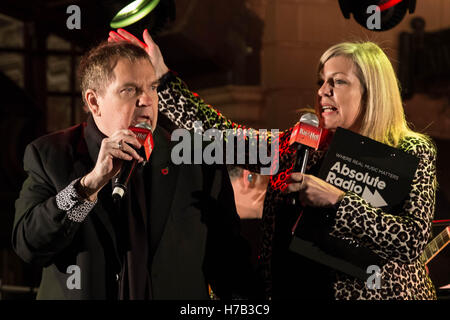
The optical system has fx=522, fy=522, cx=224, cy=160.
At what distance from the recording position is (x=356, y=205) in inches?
74.7

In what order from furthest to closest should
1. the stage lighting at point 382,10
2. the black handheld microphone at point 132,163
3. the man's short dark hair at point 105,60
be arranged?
the stage lighting at point 382,10 → the man's short dark hair at point 105,60 → the black handheld microphone at point 132,163

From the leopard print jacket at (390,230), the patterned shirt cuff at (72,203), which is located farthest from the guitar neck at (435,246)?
the patterned shirt cuff at (72,203)

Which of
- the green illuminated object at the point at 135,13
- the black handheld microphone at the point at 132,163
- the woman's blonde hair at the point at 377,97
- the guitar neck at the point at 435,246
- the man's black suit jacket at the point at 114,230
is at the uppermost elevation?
the green illuminated object at the point at 135,13

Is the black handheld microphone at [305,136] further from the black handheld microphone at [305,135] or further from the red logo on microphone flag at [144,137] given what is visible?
the red logo on microphone flag at [144,137]

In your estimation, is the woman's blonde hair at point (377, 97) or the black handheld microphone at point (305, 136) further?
the woman's blonde hair at point (377, 97)

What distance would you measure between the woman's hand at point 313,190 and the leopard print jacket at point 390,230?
0.05m

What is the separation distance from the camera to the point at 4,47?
17.3 feet

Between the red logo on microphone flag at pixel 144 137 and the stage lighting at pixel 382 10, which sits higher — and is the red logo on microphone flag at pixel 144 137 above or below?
below

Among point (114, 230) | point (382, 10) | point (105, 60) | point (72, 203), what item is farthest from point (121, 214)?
point (382, 10)

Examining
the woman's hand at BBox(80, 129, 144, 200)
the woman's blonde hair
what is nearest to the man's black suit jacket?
the woman's hand at BBox(80, 129, 144, 200)

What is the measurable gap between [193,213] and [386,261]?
0.76m

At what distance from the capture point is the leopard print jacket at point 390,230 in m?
1.89

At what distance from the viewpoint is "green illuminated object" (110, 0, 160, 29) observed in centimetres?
246

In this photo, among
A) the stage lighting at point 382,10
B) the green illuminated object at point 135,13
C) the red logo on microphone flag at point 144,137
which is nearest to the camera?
the red logo on microphone flag at point 144,137
